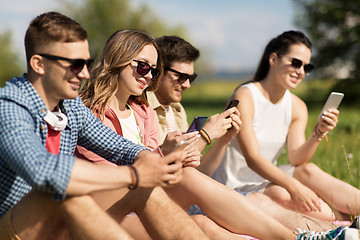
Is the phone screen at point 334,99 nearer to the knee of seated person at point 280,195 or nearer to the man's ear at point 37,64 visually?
the knee of seated person at point 280,195

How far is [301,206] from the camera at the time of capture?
12.8 ft

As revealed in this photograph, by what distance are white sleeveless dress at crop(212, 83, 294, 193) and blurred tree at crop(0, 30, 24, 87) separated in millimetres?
40402

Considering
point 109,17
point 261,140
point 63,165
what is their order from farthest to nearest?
point 109,17 → point 261,140 → point 63,165

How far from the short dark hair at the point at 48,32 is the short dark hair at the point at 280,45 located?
8.36 feet

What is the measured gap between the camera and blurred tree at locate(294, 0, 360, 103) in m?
25.1

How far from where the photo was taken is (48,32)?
242 cm

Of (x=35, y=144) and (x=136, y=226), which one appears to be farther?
(x=136, y=226)

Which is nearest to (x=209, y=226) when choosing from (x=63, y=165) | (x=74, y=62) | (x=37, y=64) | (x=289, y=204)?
(x=289, y=204)

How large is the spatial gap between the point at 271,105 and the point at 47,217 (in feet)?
9.25

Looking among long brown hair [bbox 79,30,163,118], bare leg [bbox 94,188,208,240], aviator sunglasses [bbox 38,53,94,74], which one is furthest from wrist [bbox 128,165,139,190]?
long brown hair [bbox 79,30,163,118]

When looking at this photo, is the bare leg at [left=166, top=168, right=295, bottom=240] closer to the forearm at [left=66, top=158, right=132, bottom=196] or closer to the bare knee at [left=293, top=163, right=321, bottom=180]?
the forearm at [left=66, top=158, right=132, bottom=196]

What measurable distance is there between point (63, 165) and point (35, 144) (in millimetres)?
184

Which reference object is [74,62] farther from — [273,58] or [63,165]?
[273,58]

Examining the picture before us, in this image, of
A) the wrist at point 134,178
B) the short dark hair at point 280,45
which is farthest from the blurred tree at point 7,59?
the wrist at point 134,178
